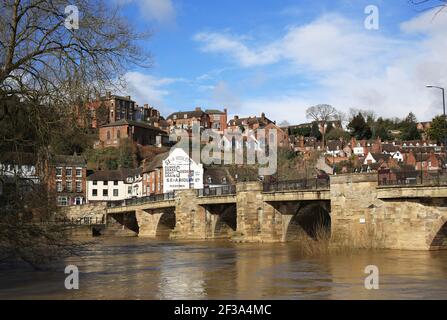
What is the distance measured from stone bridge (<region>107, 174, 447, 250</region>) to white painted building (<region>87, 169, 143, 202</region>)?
33755 mm

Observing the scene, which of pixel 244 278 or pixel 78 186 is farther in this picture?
pixel 78 186

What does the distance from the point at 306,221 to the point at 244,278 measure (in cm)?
2371

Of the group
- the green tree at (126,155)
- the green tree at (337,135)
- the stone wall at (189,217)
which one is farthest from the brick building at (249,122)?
the stone wall at (189,217)

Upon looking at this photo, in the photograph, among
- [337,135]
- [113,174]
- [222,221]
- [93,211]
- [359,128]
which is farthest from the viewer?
[337,135]

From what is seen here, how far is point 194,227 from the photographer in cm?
5769

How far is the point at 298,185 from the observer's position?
143ft

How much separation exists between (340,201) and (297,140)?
Result: 357 ft

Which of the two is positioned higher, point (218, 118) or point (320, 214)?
point (218, 118)

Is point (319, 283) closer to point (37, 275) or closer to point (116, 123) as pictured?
point (37, 275)

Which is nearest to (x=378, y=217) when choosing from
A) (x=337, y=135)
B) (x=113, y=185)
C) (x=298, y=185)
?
(x=298, y=185)

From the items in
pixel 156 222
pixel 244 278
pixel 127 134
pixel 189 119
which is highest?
pixel 189 119

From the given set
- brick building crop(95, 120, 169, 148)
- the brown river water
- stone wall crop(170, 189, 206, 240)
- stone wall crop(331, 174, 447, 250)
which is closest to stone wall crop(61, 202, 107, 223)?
stone wall crop(170, 189, 206, 240)

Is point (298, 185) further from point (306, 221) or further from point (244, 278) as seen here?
point (244, 278)
